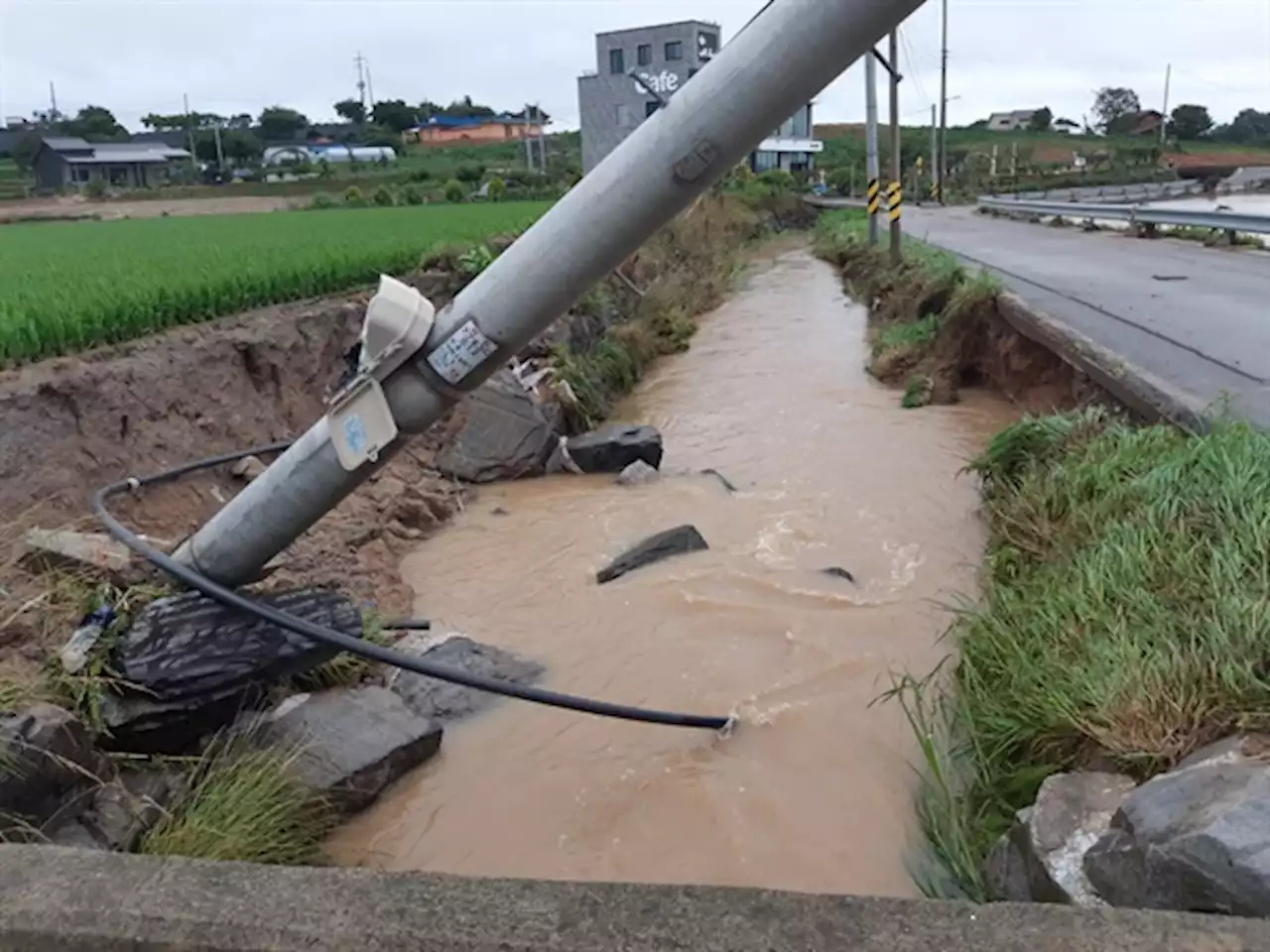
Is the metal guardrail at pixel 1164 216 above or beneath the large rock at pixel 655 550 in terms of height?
above

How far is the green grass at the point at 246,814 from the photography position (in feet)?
11.7

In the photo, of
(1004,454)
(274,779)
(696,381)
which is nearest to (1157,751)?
(274,779)

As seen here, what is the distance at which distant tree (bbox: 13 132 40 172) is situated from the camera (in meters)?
54.7

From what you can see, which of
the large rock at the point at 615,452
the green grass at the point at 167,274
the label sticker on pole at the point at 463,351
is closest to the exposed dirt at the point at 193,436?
the green grass at the point at 167,274

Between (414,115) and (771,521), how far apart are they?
89.0 meters

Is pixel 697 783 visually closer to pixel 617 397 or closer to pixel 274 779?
pixel 274 779

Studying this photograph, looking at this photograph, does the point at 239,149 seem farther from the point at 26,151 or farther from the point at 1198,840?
the point at 1198,840

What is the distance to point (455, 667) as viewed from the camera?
5359mm

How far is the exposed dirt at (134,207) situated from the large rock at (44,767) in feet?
94.5

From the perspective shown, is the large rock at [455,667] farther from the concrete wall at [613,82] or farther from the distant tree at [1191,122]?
the distant tree at [1191,122]

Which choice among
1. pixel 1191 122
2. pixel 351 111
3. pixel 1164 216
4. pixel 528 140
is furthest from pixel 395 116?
pixel 1164 216

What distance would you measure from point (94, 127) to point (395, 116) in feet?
79.9

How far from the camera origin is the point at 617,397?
13.1 meters

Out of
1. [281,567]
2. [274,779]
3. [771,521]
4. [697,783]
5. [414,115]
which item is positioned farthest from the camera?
[414,115]
